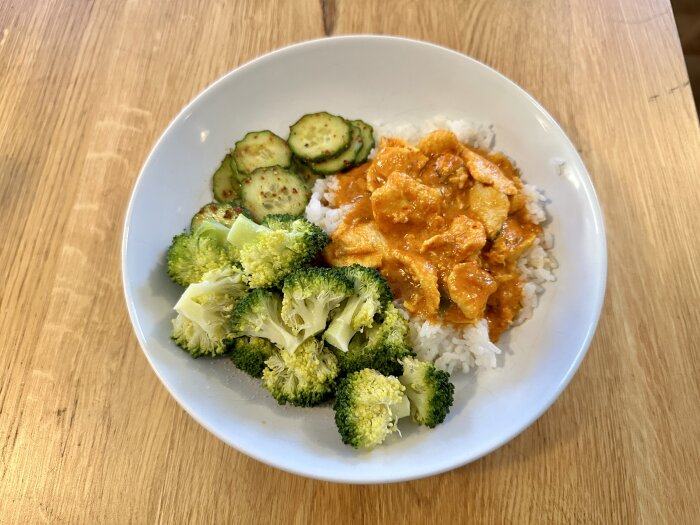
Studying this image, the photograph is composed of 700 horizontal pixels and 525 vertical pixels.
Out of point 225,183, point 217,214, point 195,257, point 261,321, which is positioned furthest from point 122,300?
point 261,321

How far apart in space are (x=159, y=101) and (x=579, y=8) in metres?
2.99

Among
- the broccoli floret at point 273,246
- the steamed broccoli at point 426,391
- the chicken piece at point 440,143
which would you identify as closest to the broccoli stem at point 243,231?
the broccoli floret at point 273,246

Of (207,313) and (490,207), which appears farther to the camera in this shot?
(490,207)

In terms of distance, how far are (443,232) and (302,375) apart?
110 cm

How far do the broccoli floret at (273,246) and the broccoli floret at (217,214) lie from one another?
0.21 m

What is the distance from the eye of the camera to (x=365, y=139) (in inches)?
124

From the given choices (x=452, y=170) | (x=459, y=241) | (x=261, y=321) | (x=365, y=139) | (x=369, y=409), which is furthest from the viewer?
(x=365, y=139)

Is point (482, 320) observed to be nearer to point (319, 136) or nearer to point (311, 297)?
Result: point (311, 297)

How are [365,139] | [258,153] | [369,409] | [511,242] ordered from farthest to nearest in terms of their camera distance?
[365,139] < [258,153] < [511,242] < [369,409]

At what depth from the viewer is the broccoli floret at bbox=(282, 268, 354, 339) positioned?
2.36 m

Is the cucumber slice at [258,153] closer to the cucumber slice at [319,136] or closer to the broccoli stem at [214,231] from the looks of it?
the cucumber slice at [319,136]

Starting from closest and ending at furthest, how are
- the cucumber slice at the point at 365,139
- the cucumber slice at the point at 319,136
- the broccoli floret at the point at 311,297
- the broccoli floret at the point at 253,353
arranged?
the broccoli floret at the point at 311,297 → the broccoli floret at the point at 253,353 → the cucumber slice at the point at 319,136 → the cucumber slice at the point at 365,139

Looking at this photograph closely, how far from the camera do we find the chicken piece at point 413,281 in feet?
8.73

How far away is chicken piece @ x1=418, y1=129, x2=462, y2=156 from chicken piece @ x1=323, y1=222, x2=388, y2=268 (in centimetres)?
58
